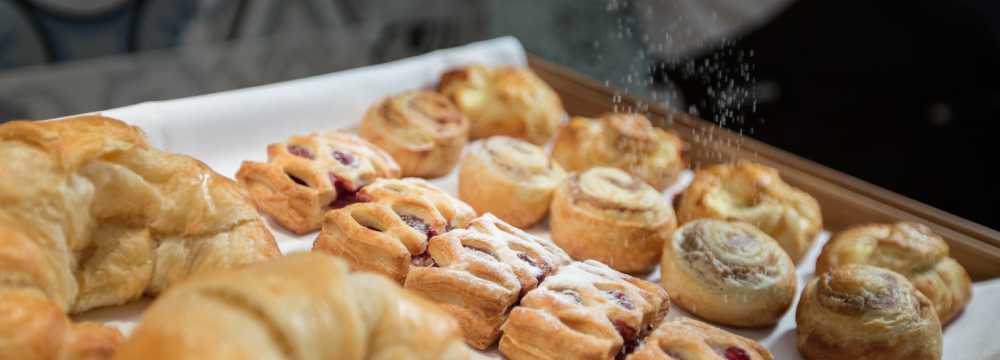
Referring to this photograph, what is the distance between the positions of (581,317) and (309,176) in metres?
0.93

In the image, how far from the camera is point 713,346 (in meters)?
1.86

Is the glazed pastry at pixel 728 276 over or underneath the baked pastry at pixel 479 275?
underneath

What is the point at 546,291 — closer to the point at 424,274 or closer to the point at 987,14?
the point at 424,274

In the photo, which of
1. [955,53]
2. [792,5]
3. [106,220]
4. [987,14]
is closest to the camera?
[106,220]

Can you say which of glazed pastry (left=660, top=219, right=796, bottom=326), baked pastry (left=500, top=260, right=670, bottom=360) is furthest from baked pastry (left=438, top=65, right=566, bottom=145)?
baked pastry (left=500, top=260, right=670, bottom=360)

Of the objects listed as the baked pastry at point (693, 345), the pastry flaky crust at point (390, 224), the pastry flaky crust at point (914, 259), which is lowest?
the pastry flaky crust at point (914, 259)

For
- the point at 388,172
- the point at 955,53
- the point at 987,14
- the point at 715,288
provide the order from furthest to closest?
the point at 955,53 < the point at 987,14 < the point at 388,172 < the point at 715,288

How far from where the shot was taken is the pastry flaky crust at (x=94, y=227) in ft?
A: 4.57

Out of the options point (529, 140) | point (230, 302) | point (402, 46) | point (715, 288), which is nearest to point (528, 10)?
point (402, 46)

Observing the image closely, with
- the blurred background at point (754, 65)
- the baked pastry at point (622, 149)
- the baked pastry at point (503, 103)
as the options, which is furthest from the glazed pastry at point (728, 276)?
the baked pastry at point (503, 103)

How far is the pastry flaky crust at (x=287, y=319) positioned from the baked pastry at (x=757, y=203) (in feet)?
4.91

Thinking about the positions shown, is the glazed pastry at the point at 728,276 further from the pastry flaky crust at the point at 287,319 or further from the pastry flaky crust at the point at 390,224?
the pastry flaky crust at the point at 287,319

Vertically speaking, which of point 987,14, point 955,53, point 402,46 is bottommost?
point 402,46

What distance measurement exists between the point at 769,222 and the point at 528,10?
2224 millimetres
